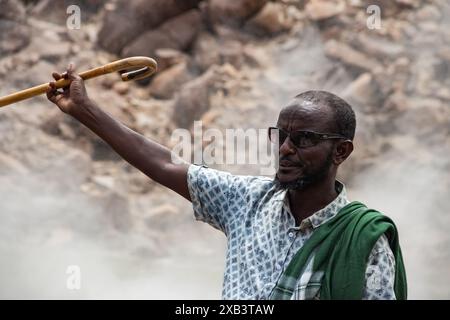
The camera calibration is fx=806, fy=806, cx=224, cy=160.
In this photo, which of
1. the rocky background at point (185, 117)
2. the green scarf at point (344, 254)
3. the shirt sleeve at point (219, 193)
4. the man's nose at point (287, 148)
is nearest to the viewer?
the green scarf at point (344, 254)

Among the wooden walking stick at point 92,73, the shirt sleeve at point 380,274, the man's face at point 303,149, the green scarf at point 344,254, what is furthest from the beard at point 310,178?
the wooden walking stick at point 92,73

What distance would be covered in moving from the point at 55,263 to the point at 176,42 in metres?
3.04

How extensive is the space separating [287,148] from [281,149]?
0.02 metres

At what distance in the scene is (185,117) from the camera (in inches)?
304

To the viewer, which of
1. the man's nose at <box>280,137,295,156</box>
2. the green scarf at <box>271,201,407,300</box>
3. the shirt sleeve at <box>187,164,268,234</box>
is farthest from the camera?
the shirt sleeve at <box>187,164,268,234</box>

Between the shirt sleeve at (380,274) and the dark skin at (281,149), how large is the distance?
0.75ft

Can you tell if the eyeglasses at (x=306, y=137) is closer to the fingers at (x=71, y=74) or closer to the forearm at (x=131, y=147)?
the forearm at (x=131, y=147)

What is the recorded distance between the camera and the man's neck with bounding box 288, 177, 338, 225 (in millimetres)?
2248

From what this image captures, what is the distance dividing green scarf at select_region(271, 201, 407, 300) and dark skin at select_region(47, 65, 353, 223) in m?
0.11

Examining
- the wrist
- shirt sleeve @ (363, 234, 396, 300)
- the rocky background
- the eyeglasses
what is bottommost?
shirt sleeve @ (363, 234, 396, 300)

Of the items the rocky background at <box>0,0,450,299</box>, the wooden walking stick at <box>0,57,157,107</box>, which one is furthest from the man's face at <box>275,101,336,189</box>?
the rocky background at <box>0,0,450,299</box>

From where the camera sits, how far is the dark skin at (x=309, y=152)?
7.25 feet

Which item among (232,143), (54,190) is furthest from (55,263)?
(232,143)

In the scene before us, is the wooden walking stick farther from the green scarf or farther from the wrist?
the green scarf
